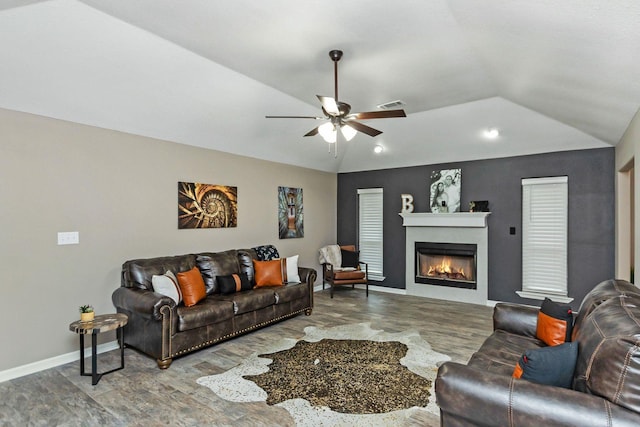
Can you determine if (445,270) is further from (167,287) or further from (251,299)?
(167,287)

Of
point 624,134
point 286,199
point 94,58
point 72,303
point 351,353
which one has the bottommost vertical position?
point 351,353

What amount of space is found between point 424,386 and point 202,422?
1.85m

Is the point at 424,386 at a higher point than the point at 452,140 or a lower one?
lower

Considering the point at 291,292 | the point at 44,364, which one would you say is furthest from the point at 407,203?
the point at 44,364

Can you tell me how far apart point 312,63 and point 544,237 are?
4.58m

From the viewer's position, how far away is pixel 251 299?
437cm

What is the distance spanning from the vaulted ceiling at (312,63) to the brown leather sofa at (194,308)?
67.5 inches

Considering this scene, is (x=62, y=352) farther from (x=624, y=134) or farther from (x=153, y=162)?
(x=624, y=134)

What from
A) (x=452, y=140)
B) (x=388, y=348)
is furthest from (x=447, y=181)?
(x=388, y=348)

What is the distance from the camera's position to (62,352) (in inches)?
144

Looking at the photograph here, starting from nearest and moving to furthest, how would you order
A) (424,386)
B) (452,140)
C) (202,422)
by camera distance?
(202,422)
(424,386)
(452,140)

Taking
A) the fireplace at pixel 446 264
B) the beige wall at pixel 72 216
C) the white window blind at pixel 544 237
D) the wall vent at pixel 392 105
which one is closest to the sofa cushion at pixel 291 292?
the beige wall at pixel 72 216

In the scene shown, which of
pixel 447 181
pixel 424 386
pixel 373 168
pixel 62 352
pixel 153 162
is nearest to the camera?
pixel 424 386

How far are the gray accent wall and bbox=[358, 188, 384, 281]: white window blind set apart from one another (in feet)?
0.44
